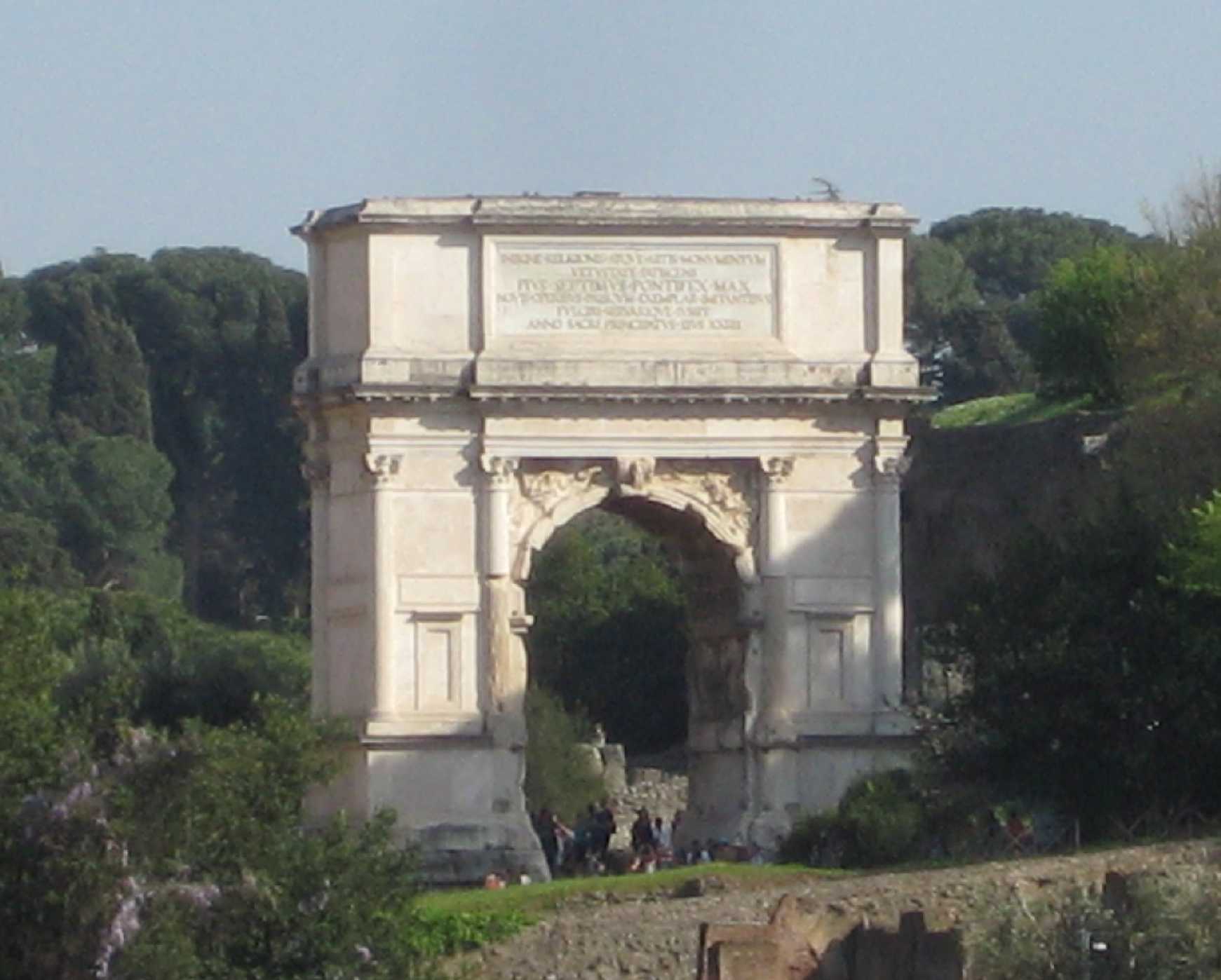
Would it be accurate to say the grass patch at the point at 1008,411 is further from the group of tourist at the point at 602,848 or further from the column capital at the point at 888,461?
the column capital at the point at 888,461

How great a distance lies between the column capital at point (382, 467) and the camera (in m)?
50.2

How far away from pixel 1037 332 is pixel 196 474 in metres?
31.3

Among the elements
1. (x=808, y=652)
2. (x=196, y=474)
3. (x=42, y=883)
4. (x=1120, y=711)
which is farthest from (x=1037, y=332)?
(x=42, y=883)

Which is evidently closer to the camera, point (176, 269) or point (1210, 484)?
point (1210, 484)

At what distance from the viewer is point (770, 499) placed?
51.0 m

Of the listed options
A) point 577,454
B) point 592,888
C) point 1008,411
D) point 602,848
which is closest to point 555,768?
point 1008,411

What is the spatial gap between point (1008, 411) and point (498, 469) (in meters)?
19.9

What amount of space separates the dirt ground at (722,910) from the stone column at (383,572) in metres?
7.33

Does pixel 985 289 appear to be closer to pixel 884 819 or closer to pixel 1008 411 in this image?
pixel 1008 411

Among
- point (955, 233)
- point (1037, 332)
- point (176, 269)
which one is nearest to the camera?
point (1037, 332)

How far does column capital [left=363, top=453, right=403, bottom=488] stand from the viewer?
165ft

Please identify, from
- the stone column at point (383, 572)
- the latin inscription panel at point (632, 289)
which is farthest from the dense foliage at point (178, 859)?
the latin inscription panel at point (632, 289)

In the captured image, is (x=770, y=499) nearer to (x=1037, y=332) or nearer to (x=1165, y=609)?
(x=1165, y=609)

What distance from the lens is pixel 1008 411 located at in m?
69.2
